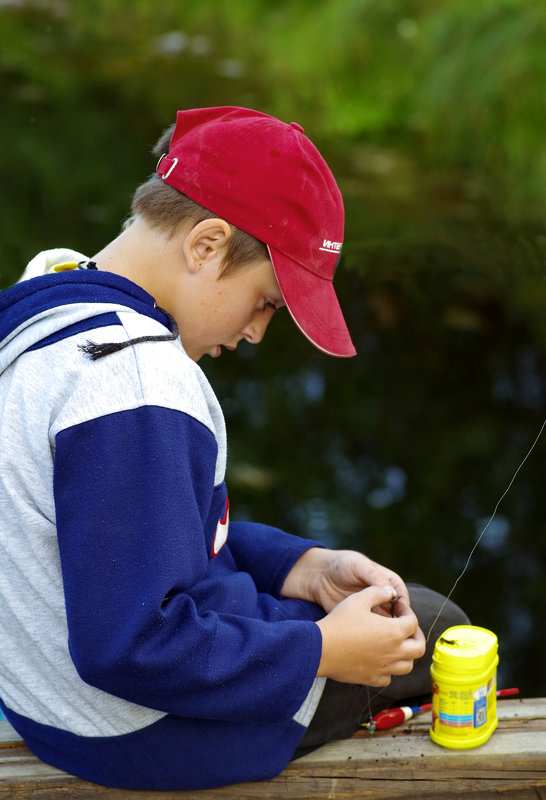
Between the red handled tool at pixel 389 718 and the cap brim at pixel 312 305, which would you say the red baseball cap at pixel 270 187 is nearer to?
the cap brim at pixel 312 305

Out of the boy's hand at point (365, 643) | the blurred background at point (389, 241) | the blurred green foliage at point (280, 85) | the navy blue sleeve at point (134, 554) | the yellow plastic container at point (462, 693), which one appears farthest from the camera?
the blurred green foliage at point (280, 85)

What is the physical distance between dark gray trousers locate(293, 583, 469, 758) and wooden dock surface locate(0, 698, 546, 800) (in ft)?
0.08

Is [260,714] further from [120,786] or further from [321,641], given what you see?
[120,786]

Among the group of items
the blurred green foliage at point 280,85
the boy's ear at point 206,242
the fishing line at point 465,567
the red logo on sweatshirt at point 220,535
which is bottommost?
the fishing line at point 465,567

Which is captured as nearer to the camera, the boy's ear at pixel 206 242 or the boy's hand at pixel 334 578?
the boy's ear at pixel 206 242

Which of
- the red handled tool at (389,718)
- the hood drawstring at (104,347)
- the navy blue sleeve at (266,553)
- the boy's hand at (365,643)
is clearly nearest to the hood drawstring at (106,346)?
the hood drawstring at (104,347)

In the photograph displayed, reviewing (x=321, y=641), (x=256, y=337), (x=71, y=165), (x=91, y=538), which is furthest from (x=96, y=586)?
(x=71, y=165)

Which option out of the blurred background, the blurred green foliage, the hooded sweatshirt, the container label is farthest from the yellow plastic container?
the blurred green foliage

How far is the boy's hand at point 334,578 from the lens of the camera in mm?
1398

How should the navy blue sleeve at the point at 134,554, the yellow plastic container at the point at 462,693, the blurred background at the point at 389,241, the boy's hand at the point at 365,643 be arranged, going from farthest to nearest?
the blurred background at the point at 389,241 → the yellow plastic container at the point at 462,693 → the boy's hand at the point at 365,643 → the navy blue sleeve at the point at 134,554

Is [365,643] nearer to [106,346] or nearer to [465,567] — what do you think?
[106,346]

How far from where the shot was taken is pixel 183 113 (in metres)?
1.35

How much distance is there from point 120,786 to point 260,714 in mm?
224

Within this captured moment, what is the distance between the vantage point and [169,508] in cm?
105
